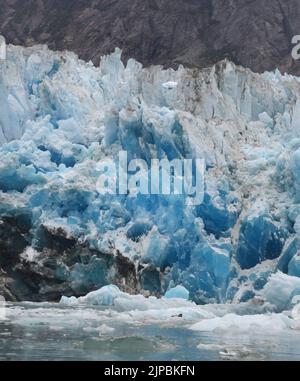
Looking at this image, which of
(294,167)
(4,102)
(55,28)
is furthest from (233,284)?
(55,28)

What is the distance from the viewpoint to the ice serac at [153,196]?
1616 centimetres

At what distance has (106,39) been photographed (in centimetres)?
4800

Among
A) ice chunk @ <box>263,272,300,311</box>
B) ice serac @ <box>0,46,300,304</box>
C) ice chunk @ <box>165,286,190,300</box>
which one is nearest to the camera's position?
ice chunk @ <box>263,272,300,311</box>

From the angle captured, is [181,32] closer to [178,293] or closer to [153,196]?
[153,196]

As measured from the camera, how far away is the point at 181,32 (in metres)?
48.4

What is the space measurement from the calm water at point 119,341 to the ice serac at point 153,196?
3708mm

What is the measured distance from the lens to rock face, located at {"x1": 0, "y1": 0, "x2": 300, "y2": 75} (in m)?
46.3

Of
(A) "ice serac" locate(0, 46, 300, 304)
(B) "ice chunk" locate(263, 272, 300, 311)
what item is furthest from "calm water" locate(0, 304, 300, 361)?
(A) "ice serac" locate(0, 46, 300, 304)

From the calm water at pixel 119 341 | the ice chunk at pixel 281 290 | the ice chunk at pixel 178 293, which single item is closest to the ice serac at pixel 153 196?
the ice chunk at pixel 178 293

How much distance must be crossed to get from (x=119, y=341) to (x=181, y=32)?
132 ft

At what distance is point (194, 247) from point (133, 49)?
32.5 meters

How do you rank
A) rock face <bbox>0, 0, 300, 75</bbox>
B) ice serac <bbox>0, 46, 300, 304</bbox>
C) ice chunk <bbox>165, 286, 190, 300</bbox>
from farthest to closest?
rock face <bbox>0, 0, 300, 75</bbox> < ice serac <bbox>0, 46, 300, 304</bbox> < ice chunk <bbox>165, 286, 190, 300</bbox>

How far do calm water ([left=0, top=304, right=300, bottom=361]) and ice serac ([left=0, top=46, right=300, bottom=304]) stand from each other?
3.71 metres

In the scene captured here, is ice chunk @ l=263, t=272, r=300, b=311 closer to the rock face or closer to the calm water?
the calm water
